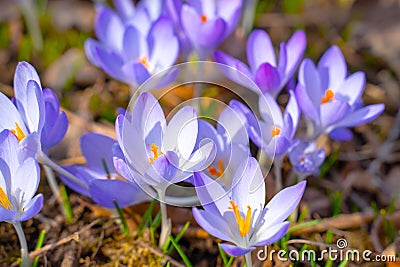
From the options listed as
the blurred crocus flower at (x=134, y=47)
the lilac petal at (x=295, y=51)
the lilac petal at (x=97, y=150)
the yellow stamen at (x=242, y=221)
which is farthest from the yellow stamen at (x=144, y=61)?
the yellow stamen at (x=242, y=221)

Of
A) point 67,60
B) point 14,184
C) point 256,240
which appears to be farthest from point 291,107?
point 67,60

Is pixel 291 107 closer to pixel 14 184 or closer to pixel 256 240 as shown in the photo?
pixel 256 240

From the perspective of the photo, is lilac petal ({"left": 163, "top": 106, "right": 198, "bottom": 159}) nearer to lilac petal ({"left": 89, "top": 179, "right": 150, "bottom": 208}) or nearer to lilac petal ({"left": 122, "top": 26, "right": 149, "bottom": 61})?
lilac petal ({"left": 89, "top": 179, "right": 150, "bottom": 208})

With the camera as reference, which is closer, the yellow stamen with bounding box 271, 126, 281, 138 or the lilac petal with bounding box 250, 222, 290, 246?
the lilac petal with bounding box 250, 222, 290, 246

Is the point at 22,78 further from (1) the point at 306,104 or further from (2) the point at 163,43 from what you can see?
(1) the point at 306,104

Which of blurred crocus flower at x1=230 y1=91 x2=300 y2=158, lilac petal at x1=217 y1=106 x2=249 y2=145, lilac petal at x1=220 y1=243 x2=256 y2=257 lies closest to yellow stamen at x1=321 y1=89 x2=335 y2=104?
blurred crocus flower at x1=230 y1=91 x2=300 y2=158

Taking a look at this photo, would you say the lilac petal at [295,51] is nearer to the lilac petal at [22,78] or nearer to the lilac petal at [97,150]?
the lilac petal at [97,150]
